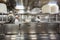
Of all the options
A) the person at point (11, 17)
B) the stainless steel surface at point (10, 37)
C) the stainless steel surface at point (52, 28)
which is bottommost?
the stainless steel surface at point (10, 37)

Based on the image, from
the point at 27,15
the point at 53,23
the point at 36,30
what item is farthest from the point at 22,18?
the point at 53,23

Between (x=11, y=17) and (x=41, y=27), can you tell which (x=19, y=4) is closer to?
(x=11, y=17)

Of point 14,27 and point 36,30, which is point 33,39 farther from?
point 14,27

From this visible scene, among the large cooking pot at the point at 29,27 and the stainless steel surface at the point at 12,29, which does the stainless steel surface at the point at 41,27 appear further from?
the stainless steel surface at the point at 12,29

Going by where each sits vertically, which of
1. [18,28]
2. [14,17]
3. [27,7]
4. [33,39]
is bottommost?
[33,39]

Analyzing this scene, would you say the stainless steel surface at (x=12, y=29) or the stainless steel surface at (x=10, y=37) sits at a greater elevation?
the stainless steel surface at (x=12, y=29)

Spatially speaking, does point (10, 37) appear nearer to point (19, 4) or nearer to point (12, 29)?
point (12, 29)

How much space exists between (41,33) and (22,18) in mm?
244

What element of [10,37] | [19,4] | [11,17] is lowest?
[10,37]

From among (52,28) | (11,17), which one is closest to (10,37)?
(11,17)

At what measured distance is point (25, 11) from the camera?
1.23 metres

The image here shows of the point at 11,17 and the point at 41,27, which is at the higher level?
the point at 11,17

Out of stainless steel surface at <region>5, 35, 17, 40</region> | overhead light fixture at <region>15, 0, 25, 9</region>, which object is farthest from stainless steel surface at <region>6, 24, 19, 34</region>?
overhead light fixture at <region>15, 0, 25, 9</region>

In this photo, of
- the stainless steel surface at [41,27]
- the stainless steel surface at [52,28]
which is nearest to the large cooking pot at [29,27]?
the stainless steel surface at [41,27]
